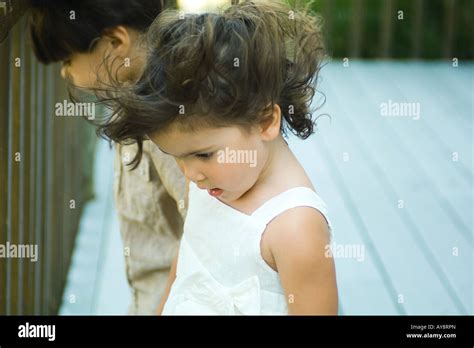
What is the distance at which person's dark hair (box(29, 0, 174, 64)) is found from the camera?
1932 mm

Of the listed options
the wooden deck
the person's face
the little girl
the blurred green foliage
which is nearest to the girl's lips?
the little girl

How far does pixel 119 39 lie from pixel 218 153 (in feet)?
1.31

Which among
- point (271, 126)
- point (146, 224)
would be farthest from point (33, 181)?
point (271, 126)

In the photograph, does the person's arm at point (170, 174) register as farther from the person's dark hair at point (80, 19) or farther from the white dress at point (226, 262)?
the person's dark hair at point (80, 19)

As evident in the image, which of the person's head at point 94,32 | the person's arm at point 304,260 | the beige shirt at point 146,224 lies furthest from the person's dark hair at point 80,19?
the person's arm at point 304,260

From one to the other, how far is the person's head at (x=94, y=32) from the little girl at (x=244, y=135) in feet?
0.53

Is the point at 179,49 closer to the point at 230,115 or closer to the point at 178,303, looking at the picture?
the point at 230,115

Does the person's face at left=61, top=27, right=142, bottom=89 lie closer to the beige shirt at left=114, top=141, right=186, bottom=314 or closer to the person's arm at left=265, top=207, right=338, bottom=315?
the beige shirt at left=114, top=141, right=186, bottom=314

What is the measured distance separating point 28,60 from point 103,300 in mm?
849

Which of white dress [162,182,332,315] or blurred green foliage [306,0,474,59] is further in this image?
blurred green foliage [306,0,474,59]

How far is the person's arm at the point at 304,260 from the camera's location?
167 centimetres

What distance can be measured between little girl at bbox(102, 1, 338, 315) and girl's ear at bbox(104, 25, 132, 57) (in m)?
0.17

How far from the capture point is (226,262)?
1.80m

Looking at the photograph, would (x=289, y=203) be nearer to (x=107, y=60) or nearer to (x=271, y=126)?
(x=271, y=126)
